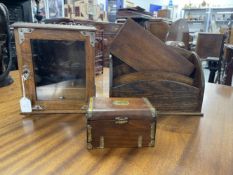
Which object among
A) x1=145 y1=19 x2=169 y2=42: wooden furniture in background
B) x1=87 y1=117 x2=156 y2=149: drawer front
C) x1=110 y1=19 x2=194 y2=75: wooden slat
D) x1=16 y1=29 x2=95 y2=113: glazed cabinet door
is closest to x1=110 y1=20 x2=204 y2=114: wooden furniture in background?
x1=110 y1=19 x2=194 y2=75: wooden slat

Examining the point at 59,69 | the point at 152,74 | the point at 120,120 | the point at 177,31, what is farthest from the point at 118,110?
the point at 177,31

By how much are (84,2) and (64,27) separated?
1.94 meters

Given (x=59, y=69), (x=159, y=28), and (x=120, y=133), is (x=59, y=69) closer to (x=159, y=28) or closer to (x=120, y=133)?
(x=120, y=133)

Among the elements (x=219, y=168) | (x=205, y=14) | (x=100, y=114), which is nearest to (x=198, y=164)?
(x=219, y=168)

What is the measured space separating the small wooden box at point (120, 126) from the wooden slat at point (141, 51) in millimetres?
240

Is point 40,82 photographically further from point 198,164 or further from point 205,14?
point 205,14

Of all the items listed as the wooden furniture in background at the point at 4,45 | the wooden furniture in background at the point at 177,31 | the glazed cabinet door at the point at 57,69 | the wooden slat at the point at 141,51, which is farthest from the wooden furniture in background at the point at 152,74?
the wooden furniture in background at the point at 177,31

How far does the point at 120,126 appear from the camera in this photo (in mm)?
511

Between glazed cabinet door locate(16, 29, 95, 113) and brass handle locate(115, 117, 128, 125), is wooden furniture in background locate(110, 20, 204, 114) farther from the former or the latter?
brass handle locate(115, 117, 128, 125)

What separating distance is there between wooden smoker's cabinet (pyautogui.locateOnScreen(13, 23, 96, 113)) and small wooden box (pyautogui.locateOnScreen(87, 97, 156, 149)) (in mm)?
238

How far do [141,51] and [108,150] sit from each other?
0.37 metres

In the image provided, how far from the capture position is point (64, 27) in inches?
26.6

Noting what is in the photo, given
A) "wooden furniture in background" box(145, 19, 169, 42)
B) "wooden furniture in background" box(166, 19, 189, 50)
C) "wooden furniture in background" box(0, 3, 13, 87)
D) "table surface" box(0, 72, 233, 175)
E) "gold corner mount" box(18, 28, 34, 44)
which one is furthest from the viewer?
"wooden furniture in background" box(145, 19, 169, 42)

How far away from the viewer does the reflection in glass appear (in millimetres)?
719
